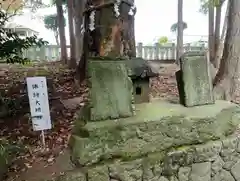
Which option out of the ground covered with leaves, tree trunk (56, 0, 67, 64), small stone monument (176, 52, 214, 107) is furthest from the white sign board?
tree trunk (56, 0, 67, 64)

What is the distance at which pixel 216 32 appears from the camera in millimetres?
10086

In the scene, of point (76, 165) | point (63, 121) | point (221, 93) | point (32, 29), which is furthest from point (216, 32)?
point (32, 29)

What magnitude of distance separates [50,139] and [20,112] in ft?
4.36

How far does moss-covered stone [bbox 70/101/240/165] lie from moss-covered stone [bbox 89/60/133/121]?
0.31ft

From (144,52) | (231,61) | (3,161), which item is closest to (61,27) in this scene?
(144,52)

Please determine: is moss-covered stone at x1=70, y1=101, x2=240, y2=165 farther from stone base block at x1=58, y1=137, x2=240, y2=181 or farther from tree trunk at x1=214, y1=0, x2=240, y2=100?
tree trunk at x1=214, y1=0, x2=240, y2=100

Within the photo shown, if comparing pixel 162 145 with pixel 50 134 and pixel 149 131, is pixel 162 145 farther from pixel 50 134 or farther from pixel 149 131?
pixel 50 134

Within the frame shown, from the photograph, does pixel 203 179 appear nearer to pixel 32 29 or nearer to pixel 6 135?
pixel 6 135

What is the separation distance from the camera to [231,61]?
487 centimetres

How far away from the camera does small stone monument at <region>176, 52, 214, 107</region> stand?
308cm

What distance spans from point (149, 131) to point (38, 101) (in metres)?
1.69

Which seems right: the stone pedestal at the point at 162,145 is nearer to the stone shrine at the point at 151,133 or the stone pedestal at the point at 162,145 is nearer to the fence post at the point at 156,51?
the stone shrine at the point at 151,133

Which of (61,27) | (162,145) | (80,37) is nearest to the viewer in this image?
(162,145)

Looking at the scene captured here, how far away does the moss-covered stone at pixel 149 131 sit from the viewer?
8.91 feet
